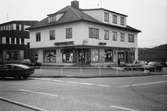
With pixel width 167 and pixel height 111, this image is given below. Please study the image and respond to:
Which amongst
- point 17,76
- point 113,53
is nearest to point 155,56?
point 113,53

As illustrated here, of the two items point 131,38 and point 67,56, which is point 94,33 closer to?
point 67,56

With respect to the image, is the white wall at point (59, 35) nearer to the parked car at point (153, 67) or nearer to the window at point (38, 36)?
the window at point (38, 36)

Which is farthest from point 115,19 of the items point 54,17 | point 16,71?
point 16,71

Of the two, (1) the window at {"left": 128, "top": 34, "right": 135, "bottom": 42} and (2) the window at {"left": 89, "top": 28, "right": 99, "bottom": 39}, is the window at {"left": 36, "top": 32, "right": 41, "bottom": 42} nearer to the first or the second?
(2) the window at {"left": 89, "top": 28, "right": 99, "bottom": 39}

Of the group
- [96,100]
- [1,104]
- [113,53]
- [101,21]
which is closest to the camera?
[1,104]

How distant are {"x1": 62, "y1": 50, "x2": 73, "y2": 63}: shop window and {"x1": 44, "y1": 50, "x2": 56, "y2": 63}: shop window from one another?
8.03ft

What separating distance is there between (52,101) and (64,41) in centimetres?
2462

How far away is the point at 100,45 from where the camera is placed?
107 feet

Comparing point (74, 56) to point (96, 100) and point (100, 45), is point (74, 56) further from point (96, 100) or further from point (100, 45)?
point (96, 100)

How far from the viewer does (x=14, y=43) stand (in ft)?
170

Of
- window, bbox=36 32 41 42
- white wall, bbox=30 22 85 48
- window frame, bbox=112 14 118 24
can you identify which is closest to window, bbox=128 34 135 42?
window frame, bbox=112 14 118 24

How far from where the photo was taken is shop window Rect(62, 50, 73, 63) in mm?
32594

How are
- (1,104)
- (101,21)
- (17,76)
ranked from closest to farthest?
(1,104) < (17,76) < (101,21)

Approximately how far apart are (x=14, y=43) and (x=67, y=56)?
23658 mm
